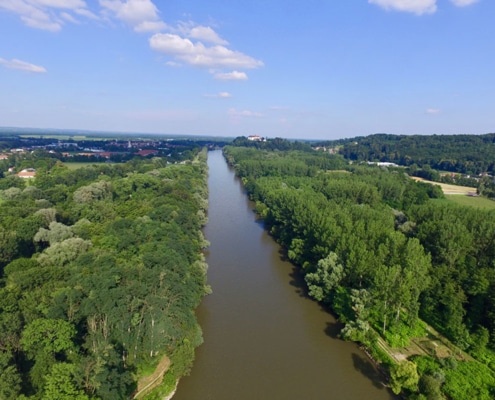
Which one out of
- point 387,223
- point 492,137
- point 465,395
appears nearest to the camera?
point 465,395

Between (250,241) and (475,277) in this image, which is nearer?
(475,277)

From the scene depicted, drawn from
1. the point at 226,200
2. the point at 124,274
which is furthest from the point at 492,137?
the point at 124,274

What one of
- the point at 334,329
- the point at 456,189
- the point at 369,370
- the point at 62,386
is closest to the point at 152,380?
the point at 62,386

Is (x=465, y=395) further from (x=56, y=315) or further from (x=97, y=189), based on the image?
(x=97, y=189)

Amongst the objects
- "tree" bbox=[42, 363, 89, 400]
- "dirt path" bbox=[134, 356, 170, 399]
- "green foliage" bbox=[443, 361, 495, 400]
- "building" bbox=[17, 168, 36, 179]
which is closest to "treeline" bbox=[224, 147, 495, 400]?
"green foliage" bbox=[443, 361, 495, 400]

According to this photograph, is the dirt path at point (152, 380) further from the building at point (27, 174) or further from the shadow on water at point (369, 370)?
the building at point (27, 174)

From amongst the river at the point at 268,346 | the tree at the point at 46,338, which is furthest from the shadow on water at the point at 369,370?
the tree at the point at 46,338

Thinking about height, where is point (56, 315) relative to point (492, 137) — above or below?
below
